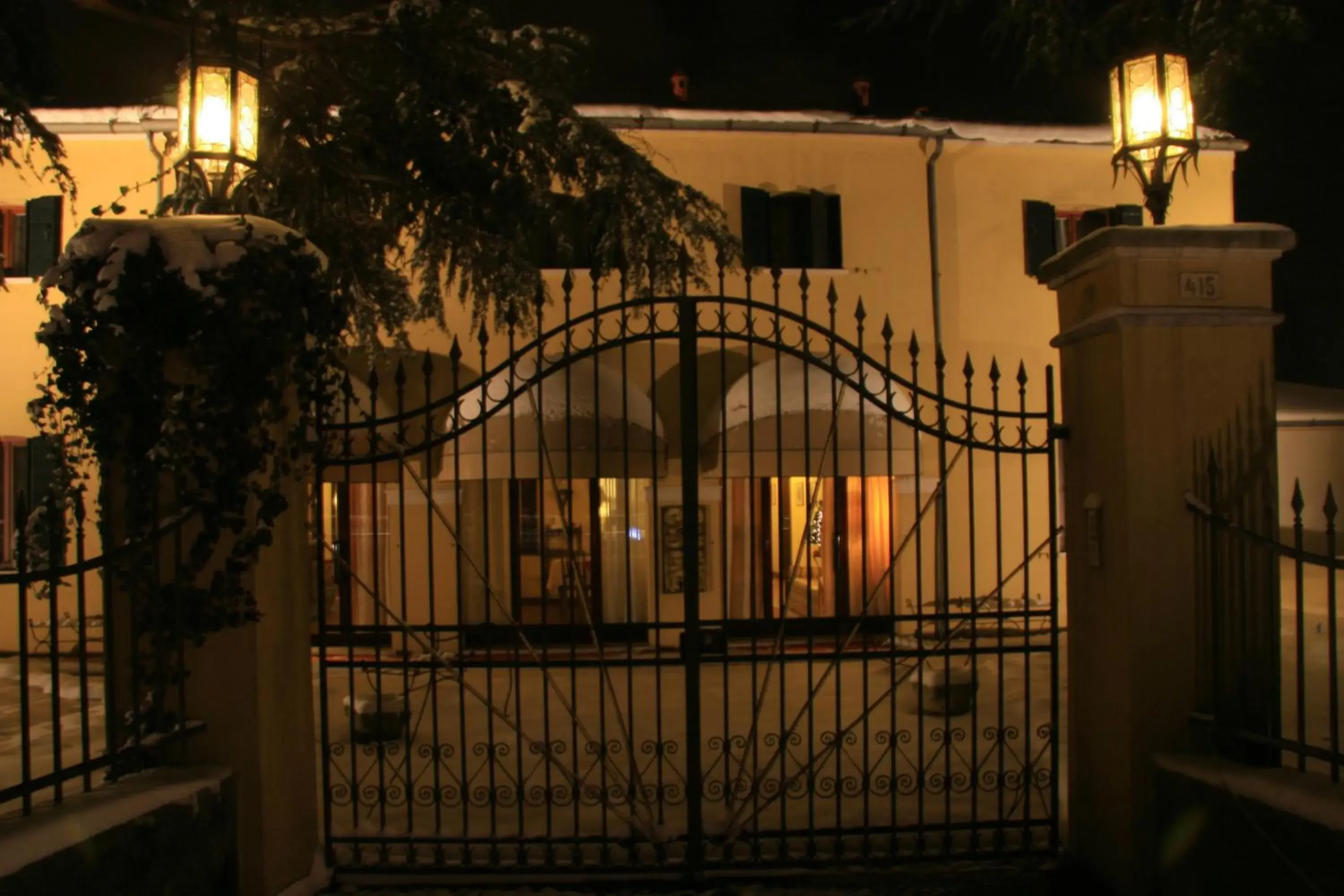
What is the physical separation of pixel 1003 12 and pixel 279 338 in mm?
5712

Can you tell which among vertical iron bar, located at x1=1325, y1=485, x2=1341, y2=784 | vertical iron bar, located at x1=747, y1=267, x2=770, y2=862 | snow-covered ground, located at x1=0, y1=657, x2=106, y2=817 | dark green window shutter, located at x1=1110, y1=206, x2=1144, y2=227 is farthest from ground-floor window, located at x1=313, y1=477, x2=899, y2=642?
vertical iron bar, located at x1=1325, y1=485, x2=1341, y2=784

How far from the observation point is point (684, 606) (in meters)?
6.14

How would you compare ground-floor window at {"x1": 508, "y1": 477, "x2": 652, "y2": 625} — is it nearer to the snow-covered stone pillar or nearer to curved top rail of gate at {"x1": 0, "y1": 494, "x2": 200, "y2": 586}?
the snow-covered stone pillar

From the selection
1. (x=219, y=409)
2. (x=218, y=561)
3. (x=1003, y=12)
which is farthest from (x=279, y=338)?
(x=1003, y=12)

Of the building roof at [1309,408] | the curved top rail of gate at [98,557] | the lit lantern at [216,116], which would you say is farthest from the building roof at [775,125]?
the curved top rail of gate at [98,557]

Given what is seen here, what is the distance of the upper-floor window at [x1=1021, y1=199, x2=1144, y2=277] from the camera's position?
41.5 feet

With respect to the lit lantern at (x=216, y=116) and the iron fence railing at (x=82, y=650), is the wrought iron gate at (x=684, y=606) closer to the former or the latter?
the iron fence railing at (x=82, y=650)

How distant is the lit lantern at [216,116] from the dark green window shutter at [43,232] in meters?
8.71

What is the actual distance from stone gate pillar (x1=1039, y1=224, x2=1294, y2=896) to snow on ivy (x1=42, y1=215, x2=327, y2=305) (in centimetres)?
364

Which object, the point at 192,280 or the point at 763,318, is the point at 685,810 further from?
the point at 763,318

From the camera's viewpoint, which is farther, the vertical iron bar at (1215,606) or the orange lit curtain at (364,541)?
the orange lit curtain at (364,541)

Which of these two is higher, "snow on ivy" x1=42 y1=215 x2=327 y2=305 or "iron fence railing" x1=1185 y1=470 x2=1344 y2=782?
"snow on ivy" x1=42 y1=215 x2=327 y2=305

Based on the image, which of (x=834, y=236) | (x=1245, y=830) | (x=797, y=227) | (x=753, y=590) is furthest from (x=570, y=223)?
(x=1245, y=830)

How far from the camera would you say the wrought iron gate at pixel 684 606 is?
4.66 meters
